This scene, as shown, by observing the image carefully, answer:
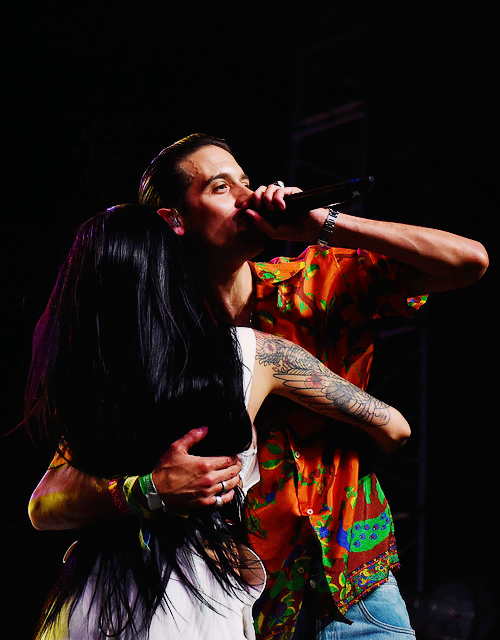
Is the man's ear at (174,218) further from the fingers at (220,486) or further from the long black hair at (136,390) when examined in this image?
the fingers at (220,486)

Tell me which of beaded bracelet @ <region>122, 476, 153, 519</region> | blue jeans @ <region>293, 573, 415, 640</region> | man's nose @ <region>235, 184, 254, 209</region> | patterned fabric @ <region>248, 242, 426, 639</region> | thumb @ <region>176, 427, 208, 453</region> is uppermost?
man's nose @ <region>235, 184, 254, 209</region>

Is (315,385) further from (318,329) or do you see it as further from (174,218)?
(174,218)

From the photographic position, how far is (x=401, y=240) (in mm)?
1610

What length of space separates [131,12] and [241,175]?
8.07ft

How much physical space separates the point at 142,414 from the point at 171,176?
107cm

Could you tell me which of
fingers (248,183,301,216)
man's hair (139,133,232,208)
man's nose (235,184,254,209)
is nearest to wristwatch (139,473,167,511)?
fingers (248,183,301,216)

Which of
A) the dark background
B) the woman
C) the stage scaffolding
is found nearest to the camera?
the woman

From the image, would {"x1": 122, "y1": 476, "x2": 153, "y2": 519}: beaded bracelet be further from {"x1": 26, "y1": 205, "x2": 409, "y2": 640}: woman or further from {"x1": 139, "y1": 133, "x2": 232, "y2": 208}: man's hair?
{"x1": 139, "y1": 133, "x2": 232, "y2": 208}: man's hair

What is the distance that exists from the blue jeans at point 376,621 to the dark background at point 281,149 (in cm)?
203

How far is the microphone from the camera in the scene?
142 cm

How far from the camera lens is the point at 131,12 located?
3.85 metres

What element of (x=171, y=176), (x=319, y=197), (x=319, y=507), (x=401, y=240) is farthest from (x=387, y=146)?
(x=319, y=507)

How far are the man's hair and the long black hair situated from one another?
757mm

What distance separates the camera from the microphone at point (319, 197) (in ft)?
4.67
